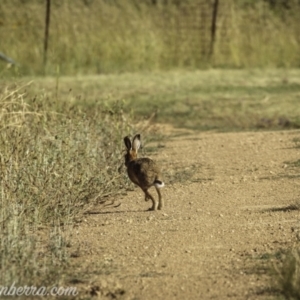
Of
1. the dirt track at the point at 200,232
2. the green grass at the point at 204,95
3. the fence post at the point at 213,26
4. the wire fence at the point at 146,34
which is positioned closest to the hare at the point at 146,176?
the dirt track at the point at 200,232

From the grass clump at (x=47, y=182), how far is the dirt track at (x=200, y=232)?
0.63 ft

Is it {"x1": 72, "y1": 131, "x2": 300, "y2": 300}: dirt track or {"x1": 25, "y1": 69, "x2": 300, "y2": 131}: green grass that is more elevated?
{"x1": 25, "y1": 69, "x2": 300, "y2": 131}: green grass

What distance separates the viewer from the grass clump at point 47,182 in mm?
6211

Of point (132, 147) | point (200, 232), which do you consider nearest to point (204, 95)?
point (132, 147)

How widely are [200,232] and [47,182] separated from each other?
4.56 feet

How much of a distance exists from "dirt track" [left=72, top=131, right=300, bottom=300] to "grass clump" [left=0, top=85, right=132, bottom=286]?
0.19 m

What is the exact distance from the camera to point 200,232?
7219mm

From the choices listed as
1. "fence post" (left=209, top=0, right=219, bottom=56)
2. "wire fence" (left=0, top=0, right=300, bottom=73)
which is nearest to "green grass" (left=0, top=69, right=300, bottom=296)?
"wire fence" (left=0, top=0, right=300, bottom=73)

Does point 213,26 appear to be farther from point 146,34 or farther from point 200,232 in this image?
point 200,232

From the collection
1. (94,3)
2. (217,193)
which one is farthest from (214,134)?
(94,3)

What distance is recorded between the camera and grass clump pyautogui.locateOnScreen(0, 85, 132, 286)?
20.4ft

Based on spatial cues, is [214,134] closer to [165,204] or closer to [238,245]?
[165,204]

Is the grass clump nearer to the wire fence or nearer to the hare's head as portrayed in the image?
the hare's head

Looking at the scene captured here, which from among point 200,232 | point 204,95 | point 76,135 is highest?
point 204,95
